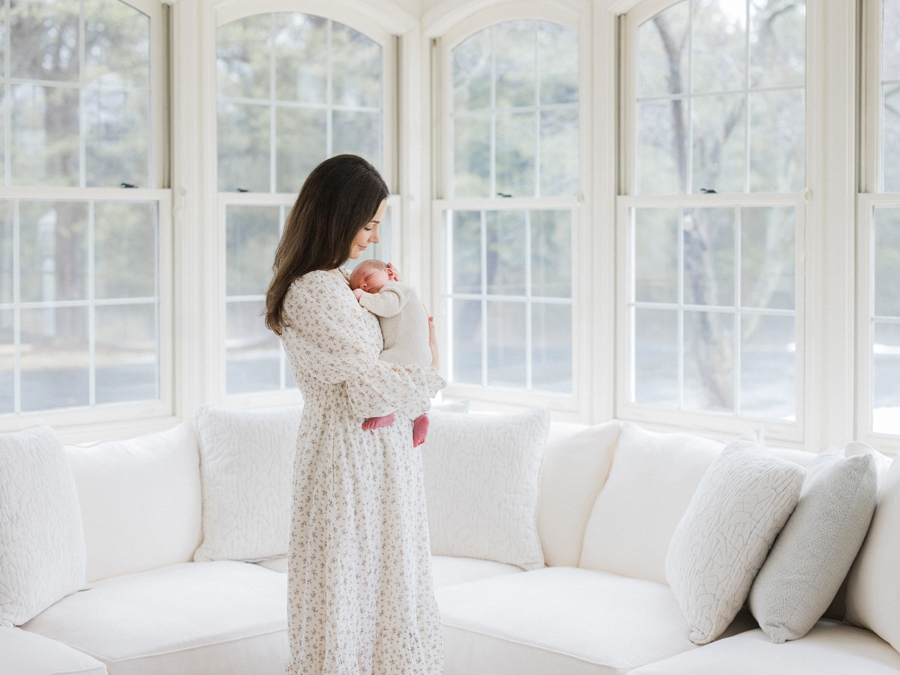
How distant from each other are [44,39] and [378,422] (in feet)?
7.35

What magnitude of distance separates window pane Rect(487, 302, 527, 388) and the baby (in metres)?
1.79

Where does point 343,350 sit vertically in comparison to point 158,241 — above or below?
below

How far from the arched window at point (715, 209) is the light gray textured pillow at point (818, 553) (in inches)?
43.1

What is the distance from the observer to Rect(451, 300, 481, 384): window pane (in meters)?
4.59

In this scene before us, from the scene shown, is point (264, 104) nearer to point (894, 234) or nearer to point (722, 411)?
point (722, 411)

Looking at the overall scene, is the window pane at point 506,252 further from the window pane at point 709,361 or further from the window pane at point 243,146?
the window pane at point 243,146

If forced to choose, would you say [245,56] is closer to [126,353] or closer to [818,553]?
[126,353]

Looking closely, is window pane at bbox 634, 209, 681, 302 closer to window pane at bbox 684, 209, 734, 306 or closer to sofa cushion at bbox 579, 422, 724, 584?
window pane at bbox 684, 209, 734, 306

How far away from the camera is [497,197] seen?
4.45m

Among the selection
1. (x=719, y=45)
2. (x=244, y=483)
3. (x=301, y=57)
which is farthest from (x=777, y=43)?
(x=244, y=483)

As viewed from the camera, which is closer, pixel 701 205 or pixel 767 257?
pixel 767 257

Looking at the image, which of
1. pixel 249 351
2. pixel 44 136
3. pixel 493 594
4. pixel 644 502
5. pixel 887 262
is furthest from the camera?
pixel 249 351

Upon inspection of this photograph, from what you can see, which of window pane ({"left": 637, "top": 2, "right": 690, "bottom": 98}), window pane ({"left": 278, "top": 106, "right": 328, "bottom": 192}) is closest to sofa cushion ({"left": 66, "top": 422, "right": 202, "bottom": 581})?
window pane ({"left": 278, "top": 106, "right": 328, "bottom": 192})

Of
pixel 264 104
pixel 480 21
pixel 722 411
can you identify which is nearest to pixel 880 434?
pixel 722 411
